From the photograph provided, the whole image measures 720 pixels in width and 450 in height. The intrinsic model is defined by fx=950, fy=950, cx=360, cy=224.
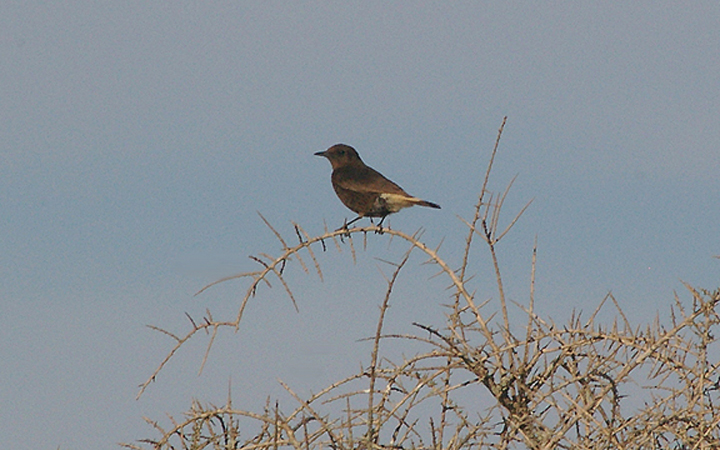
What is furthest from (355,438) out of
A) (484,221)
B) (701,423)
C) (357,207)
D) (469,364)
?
(357,207)

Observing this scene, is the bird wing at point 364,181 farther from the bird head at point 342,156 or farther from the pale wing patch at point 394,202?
the bird head at point 342,156

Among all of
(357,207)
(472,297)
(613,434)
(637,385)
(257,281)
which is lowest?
(613,434)

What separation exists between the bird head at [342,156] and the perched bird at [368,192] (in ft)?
0.18

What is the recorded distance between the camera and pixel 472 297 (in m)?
4.27

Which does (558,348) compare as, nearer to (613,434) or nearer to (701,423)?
(613,434)

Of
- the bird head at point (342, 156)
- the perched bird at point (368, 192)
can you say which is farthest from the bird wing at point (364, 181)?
the bird head at point (342, 156)

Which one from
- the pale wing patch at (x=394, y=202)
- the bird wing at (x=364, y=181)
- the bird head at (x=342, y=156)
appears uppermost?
the bird head at (x=342, y=156)

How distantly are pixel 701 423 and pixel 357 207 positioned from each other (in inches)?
223

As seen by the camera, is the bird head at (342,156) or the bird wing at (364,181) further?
the bird head at (342,156)

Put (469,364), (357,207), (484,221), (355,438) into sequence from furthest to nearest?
1. (357,207)
2. (484,221)
3. (469,364)
4. (355,438)

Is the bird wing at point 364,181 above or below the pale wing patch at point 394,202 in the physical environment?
above

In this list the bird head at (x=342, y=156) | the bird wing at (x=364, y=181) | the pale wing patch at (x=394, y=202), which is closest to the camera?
the pale wing patch at (x=394, y=202)

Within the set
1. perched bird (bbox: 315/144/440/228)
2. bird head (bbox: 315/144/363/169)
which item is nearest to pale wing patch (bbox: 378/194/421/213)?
perched bird (bbox: 315/144/440/228)

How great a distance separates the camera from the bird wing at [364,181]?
920 centimetres
